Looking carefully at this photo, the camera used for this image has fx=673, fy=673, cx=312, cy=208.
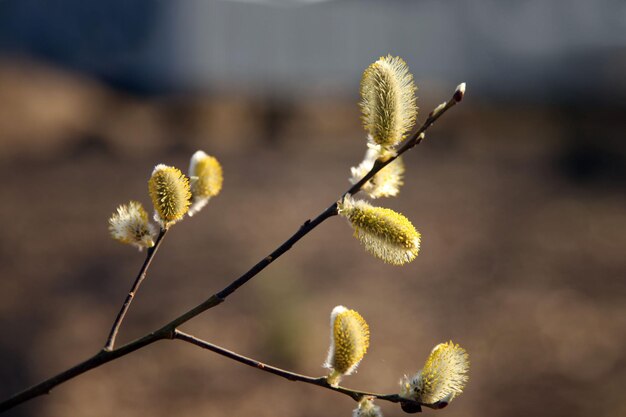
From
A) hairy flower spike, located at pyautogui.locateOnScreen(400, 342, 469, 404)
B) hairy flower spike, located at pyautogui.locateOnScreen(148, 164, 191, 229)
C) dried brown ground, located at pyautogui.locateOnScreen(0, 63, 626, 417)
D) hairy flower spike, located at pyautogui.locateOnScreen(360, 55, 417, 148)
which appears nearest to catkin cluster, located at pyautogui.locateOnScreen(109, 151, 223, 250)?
hairy flower spike, located at pyautogui.locateOnScreen(148, 164, 191, 229)

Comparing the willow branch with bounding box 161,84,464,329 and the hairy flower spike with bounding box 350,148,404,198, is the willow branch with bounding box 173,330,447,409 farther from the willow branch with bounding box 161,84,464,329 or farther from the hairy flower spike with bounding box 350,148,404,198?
the hairy flower spike with bounding box 350,148,404,198

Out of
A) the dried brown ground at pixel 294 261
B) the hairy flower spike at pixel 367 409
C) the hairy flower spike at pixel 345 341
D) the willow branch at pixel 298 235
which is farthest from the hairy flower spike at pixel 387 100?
the dried brown ground at pixel 294 261

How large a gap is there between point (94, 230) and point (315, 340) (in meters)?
3.01

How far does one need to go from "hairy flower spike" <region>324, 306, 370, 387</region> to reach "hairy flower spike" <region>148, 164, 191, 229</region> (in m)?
0.27

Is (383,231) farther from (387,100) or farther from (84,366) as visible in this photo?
(84,366)

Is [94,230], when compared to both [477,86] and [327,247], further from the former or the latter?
[477,86]

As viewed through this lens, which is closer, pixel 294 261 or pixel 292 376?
pixel 292 376

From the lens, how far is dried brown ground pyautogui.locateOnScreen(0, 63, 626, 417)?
15.7ft

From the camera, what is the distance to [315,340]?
5242 millimetres

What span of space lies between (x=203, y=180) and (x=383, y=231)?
1.10 feet

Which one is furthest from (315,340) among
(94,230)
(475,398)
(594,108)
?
(594,108)

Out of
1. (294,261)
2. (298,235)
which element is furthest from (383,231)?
(294,261)

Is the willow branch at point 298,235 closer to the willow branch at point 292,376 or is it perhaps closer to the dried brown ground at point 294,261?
the willow branch at point 292,376

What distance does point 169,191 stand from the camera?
0.95 metres
